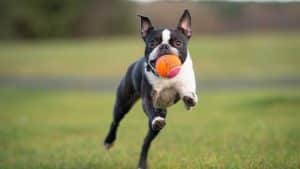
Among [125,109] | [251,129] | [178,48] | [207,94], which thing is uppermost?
[178,48]

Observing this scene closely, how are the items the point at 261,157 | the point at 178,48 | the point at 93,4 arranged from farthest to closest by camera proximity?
the point at 93,4, the point at 261,157, the point at 178,48

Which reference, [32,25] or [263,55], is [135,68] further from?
[32,25]

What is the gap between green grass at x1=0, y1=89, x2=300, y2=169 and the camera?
9.89m

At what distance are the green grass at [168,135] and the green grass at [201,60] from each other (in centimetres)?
897

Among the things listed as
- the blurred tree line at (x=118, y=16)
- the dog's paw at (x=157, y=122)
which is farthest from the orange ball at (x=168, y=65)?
the blurred tree line at (x=118, y=16)

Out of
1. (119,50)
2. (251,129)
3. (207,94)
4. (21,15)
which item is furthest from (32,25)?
(251,129)

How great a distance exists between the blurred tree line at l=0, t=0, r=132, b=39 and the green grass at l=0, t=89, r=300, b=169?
34.5m

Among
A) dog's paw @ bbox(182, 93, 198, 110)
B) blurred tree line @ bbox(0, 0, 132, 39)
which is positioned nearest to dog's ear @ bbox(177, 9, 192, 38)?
dog's paw @ bbox(182, 93, 198, 110)

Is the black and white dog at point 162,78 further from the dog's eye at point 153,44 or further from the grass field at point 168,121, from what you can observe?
the grass field at point 168,121

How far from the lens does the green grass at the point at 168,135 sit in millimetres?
9891

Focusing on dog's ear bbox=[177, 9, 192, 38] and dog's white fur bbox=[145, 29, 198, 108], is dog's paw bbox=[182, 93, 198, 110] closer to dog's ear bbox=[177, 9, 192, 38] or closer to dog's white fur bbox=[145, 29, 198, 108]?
dog's white fur bbox=[145, 29, 198, 108]

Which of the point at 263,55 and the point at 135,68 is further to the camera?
the point at 263,55

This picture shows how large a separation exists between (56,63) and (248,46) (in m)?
11.2

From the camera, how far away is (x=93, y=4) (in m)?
62.8
